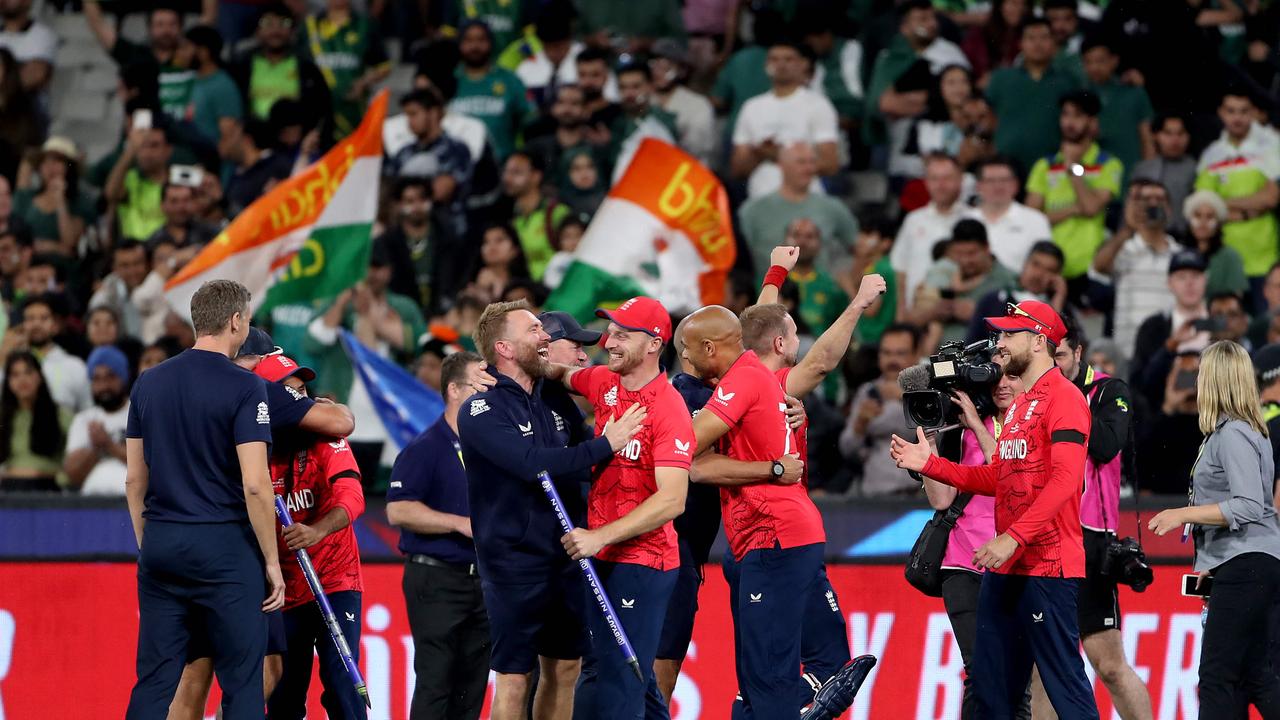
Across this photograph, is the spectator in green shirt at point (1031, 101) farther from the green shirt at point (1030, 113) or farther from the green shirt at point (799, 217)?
the green shirt at point (799, 217)

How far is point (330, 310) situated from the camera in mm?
14859

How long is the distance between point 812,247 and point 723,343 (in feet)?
19.5

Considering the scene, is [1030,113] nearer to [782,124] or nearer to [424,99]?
[782,124]

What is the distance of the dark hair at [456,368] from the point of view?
1052cm

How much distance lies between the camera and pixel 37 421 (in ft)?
48.7

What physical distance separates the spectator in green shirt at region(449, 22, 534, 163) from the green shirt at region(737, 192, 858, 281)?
3045 millimetres

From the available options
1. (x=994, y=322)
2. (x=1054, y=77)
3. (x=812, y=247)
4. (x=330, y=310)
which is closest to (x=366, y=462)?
(x=330, y=310)

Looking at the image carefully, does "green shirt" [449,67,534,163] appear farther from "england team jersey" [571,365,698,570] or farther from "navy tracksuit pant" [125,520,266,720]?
"navy tracksuit pant" [125,520,266,720]

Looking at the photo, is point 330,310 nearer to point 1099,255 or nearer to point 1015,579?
point 1099,255

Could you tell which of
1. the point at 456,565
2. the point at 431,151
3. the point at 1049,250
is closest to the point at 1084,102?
the point at 1049,250

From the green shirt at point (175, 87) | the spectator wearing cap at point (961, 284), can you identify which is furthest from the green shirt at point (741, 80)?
the green shirt at point (175, 87)

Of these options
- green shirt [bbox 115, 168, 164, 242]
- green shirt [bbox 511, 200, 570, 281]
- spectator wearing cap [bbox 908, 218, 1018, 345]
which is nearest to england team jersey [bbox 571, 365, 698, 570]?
spectator wearing cap [bbox 908, 218, 1018, 345]

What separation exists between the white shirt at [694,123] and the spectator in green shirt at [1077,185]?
3.10 metres

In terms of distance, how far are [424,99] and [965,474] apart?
9042 mm
